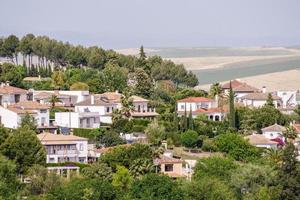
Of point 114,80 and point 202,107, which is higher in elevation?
point 114,80

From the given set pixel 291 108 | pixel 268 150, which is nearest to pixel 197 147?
pixel 268 150

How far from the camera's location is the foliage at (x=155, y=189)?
2188 inches

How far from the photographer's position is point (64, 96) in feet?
278

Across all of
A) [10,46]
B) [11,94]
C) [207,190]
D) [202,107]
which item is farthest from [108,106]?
[207,190]

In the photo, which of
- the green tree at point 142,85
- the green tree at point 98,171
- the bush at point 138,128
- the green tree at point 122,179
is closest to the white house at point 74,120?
the bush at point 138,128

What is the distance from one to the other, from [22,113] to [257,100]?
28044mm

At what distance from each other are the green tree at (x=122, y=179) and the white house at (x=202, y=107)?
25.1 metres

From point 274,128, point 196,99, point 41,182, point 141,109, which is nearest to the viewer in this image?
point 41,182

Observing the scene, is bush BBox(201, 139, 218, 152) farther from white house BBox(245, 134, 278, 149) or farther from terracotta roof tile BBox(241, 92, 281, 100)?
terracotta roof tile BBox(241, 92, 281, 100)

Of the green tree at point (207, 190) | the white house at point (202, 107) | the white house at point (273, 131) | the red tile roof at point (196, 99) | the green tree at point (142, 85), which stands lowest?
the green tree at point (207, 190)

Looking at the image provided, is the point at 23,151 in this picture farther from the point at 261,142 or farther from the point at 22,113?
the point at 261,142

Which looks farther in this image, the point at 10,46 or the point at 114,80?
the point at 10,46

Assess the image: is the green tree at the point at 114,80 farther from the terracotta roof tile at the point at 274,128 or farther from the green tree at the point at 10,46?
the terracotta roof tile at the point at 274,128

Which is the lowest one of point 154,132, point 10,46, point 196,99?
point 154,132
